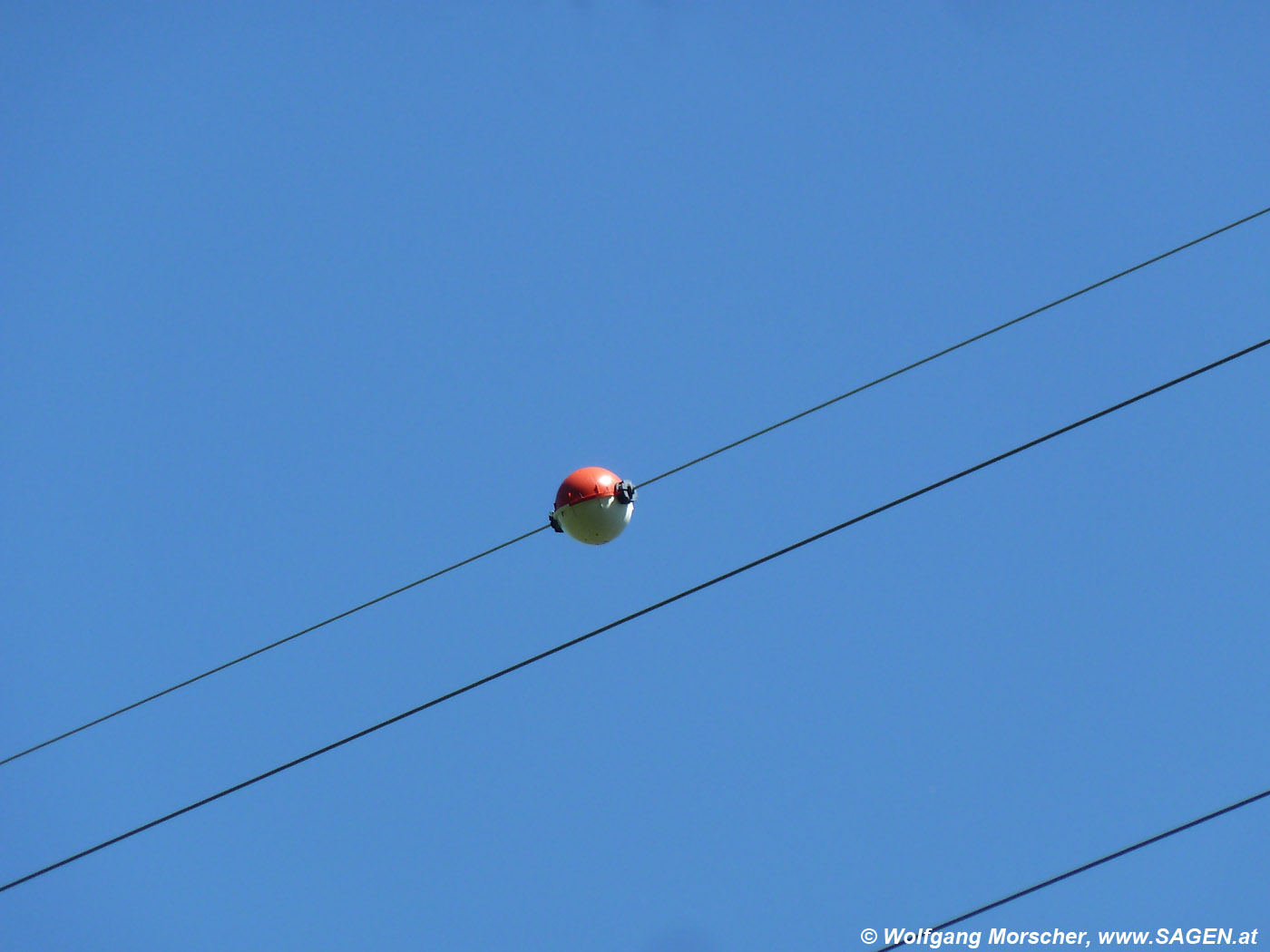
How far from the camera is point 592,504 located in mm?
9688

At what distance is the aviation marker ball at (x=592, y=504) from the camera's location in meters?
9.70

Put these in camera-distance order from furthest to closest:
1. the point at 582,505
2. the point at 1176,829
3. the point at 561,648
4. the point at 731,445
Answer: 1. the point at 582,505
2. the point at 731,445
3. the point at 561,648
4. the point at 1176,829

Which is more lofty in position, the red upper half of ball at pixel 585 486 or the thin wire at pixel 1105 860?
the red upper half of ball at pixel 585 486

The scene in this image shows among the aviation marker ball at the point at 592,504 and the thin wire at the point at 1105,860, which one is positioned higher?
the aviation marker ball at the point at 592,504

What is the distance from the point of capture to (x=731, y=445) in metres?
9.10

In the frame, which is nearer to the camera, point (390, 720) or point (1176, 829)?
point (1176, 829)

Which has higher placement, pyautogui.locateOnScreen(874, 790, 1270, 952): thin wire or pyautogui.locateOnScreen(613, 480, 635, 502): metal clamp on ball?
pyautogui.locateOnScreen(613, 480, 635, 502): metal clamp on ball

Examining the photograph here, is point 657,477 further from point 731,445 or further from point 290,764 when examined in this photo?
point 290,764

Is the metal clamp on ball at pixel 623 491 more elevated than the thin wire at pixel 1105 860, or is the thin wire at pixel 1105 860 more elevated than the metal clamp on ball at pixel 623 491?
the metal clamp on ball at pixel 623 491

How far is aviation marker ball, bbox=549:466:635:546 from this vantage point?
970 centimetres

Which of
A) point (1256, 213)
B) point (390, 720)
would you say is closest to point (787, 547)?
point (390, 720)

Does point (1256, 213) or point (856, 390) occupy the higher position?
point (1256, 213)

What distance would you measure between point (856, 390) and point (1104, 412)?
73.2 inches

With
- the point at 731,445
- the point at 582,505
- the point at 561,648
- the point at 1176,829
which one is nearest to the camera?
the point at 1176,829
